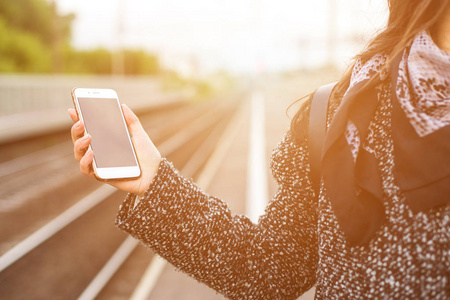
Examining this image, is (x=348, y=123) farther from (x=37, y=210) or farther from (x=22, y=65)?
(x=22, y=65)

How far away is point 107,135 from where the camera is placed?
1.51m

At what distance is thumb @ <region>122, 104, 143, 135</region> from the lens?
4.97 ft

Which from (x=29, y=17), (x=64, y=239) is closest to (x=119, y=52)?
(x=29, y=17)

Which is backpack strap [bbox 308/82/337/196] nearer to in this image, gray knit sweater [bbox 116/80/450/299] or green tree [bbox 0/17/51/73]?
gray knit sweater [bbox 116/80/450/299]

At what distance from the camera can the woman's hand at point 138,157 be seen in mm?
1397

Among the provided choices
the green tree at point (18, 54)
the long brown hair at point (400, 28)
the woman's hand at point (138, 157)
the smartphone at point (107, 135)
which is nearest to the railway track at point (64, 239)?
the smartphone at point (107, 135)

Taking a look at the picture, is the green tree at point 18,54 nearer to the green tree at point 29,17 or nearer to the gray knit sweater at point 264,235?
the green tree at point 29,17

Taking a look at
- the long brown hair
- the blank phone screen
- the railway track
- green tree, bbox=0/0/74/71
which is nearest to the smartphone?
the blank phone screen

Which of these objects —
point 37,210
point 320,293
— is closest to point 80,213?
point 37,210

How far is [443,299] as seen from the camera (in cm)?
104

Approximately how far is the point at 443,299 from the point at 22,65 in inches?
1867

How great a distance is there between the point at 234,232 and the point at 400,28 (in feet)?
2.07

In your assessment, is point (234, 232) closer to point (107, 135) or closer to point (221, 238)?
point (221, 238)

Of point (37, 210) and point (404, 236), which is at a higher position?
point (404, 236)
